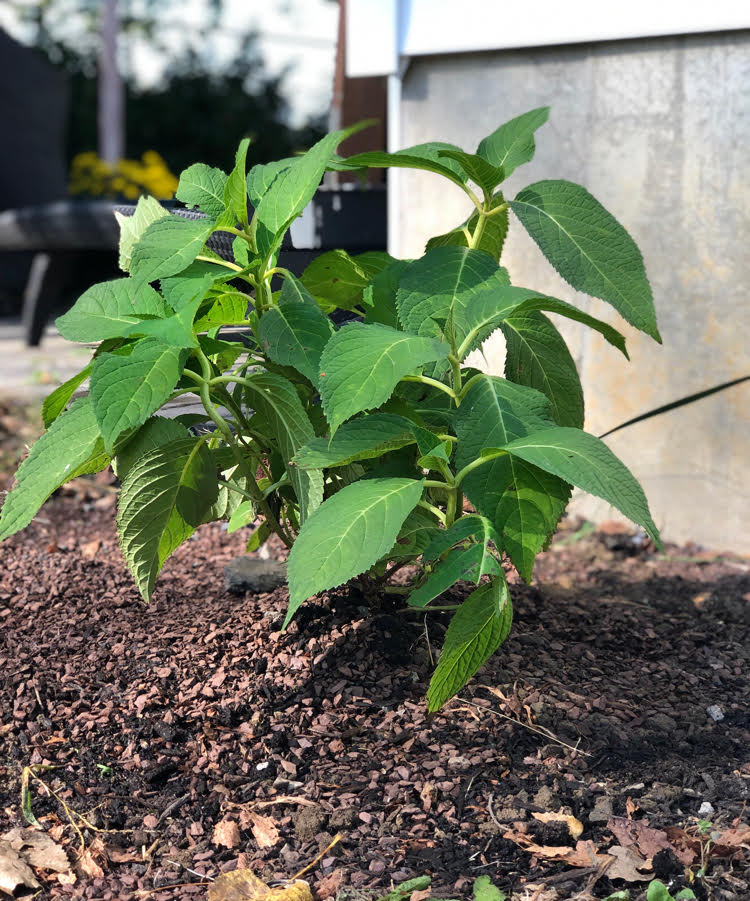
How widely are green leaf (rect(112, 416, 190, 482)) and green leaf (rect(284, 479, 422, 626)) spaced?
252 millimetres

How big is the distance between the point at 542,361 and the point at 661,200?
982 mm

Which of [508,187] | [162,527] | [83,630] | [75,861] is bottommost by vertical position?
[75,861]

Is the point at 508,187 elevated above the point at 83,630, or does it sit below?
above

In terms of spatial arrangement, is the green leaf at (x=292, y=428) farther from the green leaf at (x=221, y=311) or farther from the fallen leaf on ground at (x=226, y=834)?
the fallen leaf on ground at (x=226, y=834)

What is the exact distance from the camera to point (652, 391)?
2.21m

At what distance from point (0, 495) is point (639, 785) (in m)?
1.42

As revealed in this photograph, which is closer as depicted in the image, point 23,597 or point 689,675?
point 689,675

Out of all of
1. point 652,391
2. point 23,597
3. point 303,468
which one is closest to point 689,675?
point 303,468

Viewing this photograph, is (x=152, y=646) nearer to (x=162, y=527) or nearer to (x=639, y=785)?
(x=162, y=527)

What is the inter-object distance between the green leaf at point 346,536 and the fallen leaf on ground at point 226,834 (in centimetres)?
30

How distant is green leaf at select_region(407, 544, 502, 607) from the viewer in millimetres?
1035

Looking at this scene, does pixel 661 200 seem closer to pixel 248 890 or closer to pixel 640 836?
pixel 640 836

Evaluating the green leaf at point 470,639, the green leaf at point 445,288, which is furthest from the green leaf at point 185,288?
the green leaf at point 470,639

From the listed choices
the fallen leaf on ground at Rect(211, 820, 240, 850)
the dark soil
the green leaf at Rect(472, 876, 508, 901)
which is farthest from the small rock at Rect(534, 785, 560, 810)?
the fallen leaf on ground at Rect(211, 820, 240, 850)
